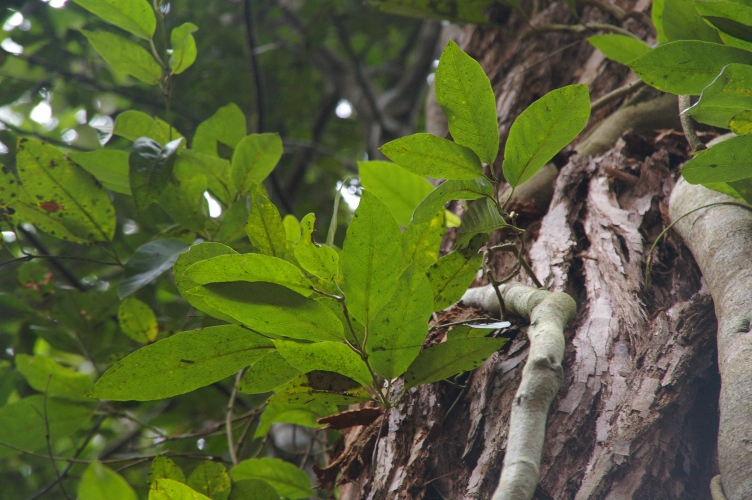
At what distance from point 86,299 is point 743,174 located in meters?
1.47

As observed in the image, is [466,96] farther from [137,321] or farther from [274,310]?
[137,321]

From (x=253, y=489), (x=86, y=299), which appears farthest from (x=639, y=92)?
(x=86, y=299)

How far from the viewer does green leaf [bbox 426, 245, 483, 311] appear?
2.69 feet

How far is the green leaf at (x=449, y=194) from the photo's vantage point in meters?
0.77

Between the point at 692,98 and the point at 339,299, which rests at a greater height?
the point at 692,98

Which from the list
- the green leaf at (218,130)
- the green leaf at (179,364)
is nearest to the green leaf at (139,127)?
the green leaf at (218,130)

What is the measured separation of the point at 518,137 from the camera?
770mm

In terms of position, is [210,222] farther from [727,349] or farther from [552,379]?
[727,349]

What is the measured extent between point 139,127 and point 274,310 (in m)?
0.69

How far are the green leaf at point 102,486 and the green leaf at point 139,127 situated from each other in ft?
2.77

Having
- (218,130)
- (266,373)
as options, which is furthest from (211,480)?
(218,130)

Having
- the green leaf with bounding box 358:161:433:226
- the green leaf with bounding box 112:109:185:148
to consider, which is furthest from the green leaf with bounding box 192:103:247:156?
the green leaf with bounding box 358:161:433:226

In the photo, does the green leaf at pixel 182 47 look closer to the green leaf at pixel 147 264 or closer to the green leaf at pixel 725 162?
the green leaf at pixel 147 264

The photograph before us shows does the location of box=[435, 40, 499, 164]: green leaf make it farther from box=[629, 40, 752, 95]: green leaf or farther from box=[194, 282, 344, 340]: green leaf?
box=[194, 282, 344, 340]: green leaf
